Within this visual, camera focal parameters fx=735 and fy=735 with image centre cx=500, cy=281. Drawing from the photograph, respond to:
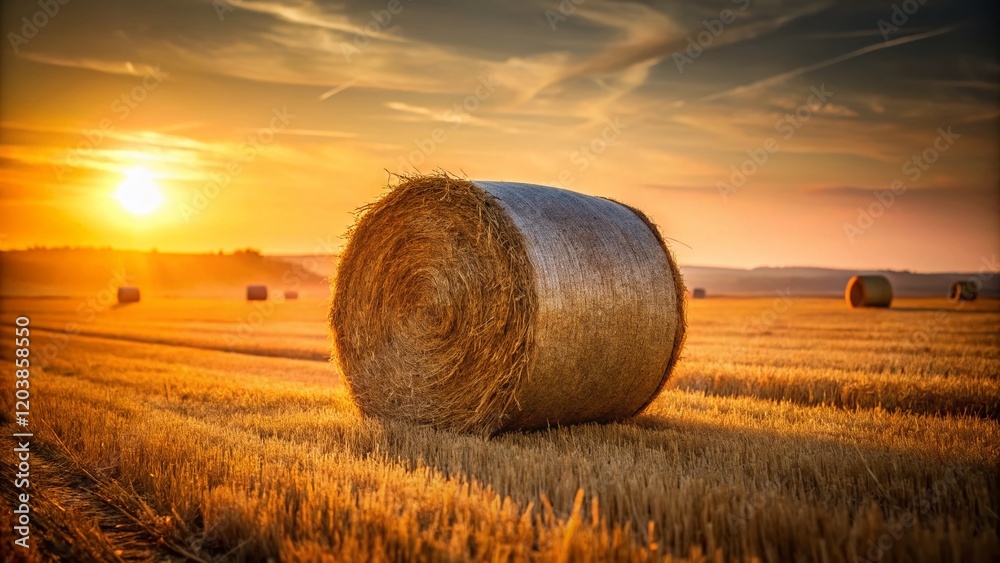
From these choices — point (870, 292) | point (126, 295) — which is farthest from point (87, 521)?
point (126, 295)

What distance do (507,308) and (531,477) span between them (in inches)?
80.1

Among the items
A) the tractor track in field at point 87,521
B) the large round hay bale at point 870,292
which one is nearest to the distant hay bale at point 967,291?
the large round hay bale at point 870,292

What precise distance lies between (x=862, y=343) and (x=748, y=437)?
10681 mm

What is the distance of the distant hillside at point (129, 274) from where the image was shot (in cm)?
8069

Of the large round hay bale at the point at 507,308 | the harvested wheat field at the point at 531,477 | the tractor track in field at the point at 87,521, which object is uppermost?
the large round hay bale at the point at 507,308

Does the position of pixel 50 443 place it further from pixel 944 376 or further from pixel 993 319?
pixel 993 319

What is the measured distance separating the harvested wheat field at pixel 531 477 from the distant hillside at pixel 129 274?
70538 millimetres

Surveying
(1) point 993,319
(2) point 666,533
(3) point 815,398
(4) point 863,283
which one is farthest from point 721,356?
(4) point 863,283

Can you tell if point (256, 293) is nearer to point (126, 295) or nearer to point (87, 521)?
point (126, 295)

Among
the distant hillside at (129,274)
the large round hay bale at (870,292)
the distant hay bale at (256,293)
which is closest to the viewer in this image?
the large round hay bale at (870,292)

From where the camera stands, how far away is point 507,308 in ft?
22.1

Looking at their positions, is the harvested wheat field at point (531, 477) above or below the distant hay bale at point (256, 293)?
below

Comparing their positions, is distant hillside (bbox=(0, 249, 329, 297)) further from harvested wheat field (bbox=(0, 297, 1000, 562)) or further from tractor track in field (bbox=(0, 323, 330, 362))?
harvested wheat field (bbox=(0, 297, 1000, 562))

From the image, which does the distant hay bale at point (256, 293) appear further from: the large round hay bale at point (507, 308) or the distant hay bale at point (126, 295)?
the large round hay bale at point (507, 308)
